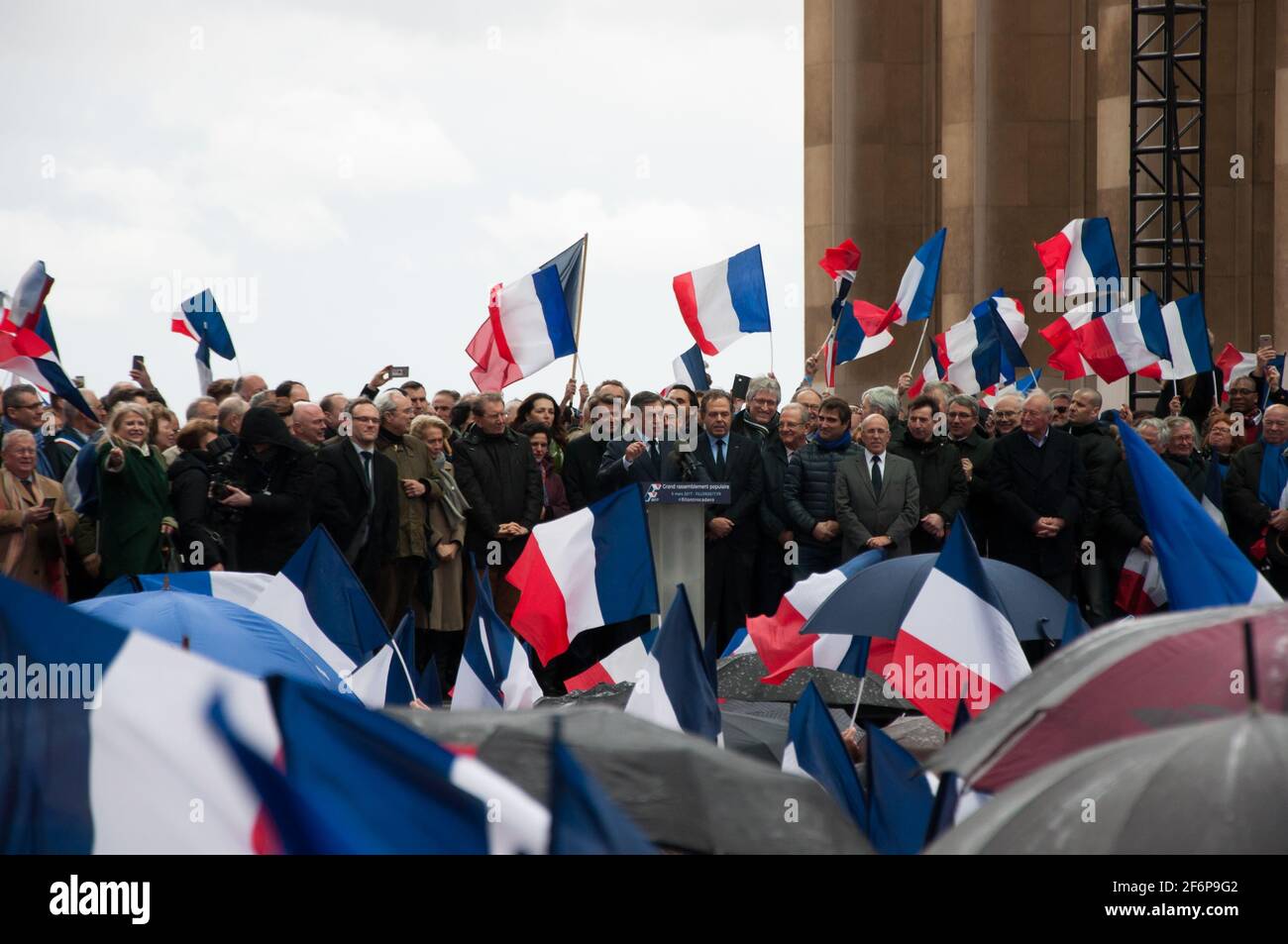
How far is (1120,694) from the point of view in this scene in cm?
378

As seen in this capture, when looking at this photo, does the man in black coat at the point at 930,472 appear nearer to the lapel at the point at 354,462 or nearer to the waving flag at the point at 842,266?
the lapel at the point at 354,462

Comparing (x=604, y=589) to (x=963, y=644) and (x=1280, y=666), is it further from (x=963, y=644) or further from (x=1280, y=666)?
(x=1280, y=666)

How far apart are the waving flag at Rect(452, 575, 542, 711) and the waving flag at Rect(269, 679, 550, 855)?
173 inches

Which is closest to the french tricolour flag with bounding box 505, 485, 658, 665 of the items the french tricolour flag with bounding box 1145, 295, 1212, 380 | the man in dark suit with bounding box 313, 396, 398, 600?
the man in dark suit with bounding box 313, 396, 398, 600

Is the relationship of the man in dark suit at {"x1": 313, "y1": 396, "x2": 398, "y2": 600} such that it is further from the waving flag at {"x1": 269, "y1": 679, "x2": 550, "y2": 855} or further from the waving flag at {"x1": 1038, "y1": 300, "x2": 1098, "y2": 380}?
the waving flag at {"x1": 269, "y1": 679, "x2": 550, "y2": 855}

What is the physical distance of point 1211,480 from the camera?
13438mm

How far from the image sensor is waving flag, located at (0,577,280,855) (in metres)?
3.21

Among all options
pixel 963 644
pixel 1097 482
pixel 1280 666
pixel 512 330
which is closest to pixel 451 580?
pixel 512 330

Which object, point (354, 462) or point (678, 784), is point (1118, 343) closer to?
point (354, 462)

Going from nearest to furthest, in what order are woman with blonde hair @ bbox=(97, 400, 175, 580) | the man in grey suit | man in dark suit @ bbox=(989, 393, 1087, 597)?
woman with blonde hair @ bbox=(97, 400, 175, 580)
the man in grey suit
man in dark suit @ bbox=(989, 393, 1087, 597)

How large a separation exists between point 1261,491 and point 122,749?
1130cm

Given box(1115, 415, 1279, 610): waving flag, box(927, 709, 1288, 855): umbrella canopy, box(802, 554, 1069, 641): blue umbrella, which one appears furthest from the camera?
box(802, 554, 1069, 641): blue umbrella

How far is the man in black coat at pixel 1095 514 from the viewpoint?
13344 millimetres
